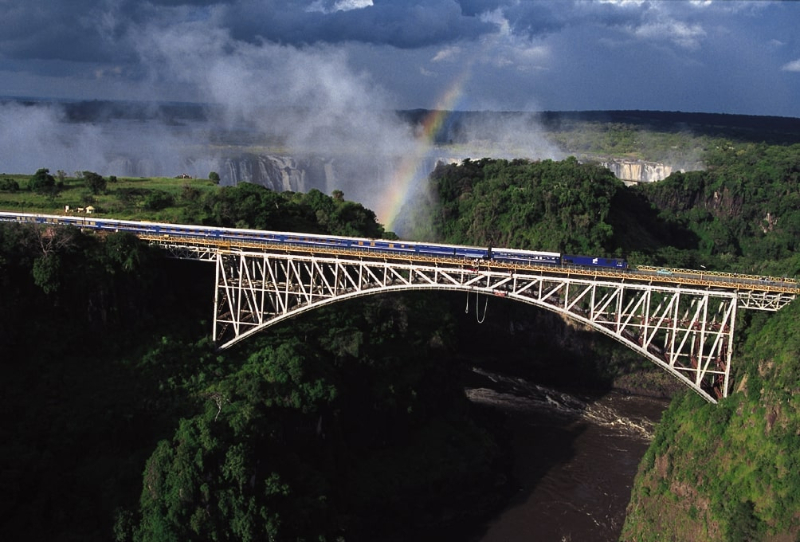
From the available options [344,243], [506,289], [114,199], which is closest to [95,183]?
[114,199]

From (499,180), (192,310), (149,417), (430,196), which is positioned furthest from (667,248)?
(149,417)

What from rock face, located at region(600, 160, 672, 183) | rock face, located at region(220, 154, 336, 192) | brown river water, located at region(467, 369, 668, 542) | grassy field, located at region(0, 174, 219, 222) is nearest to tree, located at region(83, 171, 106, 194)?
grassy field, located at region(0, 174, 219, 222)

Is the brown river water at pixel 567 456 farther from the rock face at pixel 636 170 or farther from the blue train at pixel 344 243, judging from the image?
the rock face at pixel 636 170

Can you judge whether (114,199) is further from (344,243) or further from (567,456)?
(567,456)

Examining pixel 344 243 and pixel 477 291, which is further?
pixel 344 243

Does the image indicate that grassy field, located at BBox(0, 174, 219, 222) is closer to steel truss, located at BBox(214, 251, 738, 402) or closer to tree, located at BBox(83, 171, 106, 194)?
tree, located at BBox(83, 171, 106, 194)

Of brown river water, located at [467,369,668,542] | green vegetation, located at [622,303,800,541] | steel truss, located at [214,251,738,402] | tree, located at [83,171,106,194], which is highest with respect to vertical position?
tree, located at [83,171,106,194]
